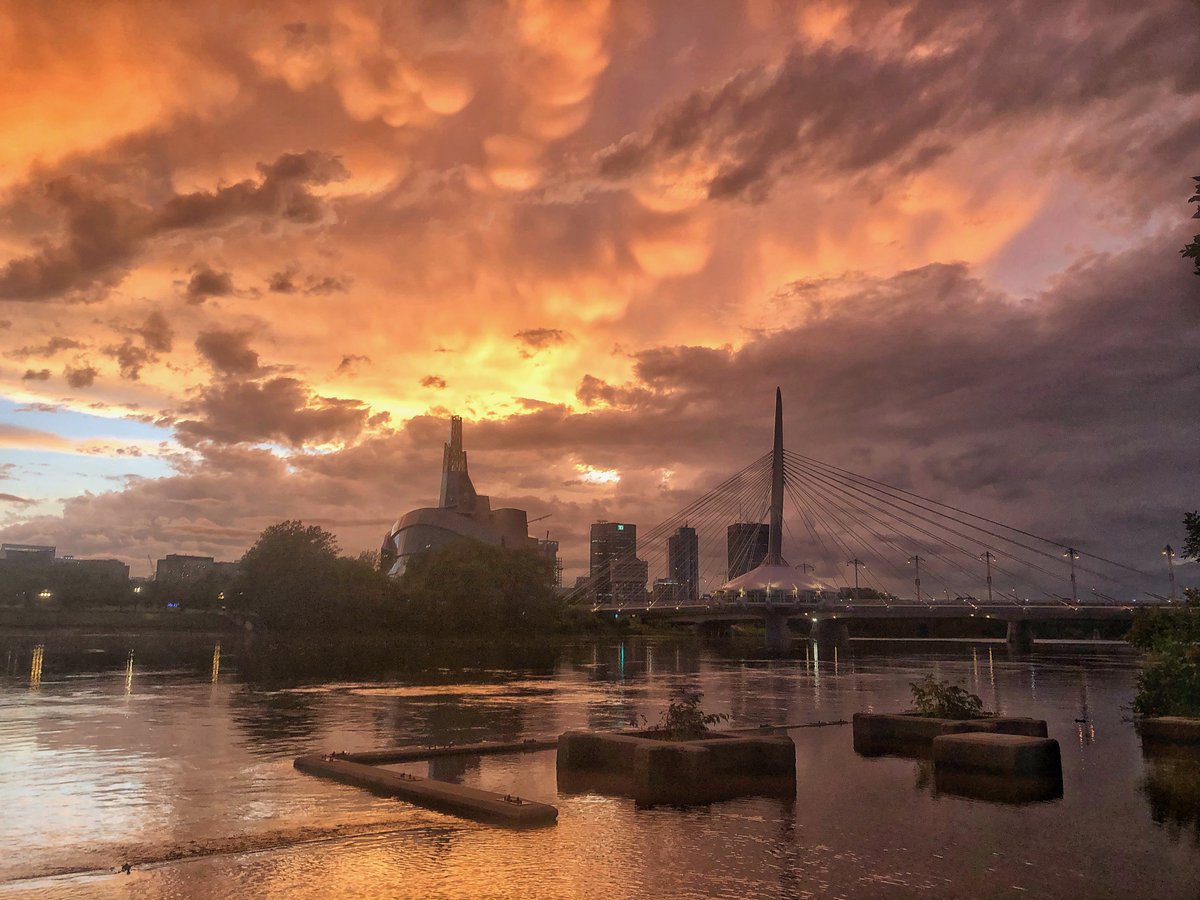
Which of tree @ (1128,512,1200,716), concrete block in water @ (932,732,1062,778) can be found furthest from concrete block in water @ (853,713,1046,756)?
tree @ (1128,512,1200,716)

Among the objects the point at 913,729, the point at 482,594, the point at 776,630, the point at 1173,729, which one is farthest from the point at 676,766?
the point at 776,630

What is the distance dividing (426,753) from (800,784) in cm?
843

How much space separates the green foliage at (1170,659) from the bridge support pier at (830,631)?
130 metres

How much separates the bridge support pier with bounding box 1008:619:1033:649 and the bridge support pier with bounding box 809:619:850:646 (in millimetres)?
27460

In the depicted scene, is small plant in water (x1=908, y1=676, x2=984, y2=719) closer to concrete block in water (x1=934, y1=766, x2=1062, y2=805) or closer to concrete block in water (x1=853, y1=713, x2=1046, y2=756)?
concrete block in water (x1=853, y1=713, x2=1046, y2=756)

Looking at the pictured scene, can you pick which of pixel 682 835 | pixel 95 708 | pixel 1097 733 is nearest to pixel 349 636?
pixel 95 708

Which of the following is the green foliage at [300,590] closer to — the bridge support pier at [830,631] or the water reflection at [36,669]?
the water reflection at [36,669]

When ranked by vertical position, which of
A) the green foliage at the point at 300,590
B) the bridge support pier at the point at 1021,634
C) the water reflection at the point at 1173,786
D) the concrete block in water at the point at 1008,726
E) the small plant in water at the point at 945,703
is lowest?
the water reflection at the point at 1173,786

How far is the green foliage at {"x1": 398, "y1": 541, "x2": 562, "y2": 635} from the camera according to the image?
142 meters

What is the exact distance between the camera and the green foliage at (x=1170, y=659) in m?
26.8

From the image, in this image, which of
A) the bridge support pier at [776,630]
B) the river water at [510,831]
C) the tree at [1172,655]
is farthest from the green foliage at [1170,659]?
the bridge support pier at [776,630]

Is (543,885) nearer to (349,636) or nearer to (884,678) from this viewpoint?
(884,678)

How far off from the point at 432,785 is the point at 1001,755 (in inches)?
458

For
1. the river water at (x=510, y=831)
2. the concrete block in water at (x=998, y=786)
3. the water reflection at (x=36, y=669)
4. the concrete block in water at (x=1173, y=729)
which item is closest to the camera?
the river water at (x=510, y=831)
